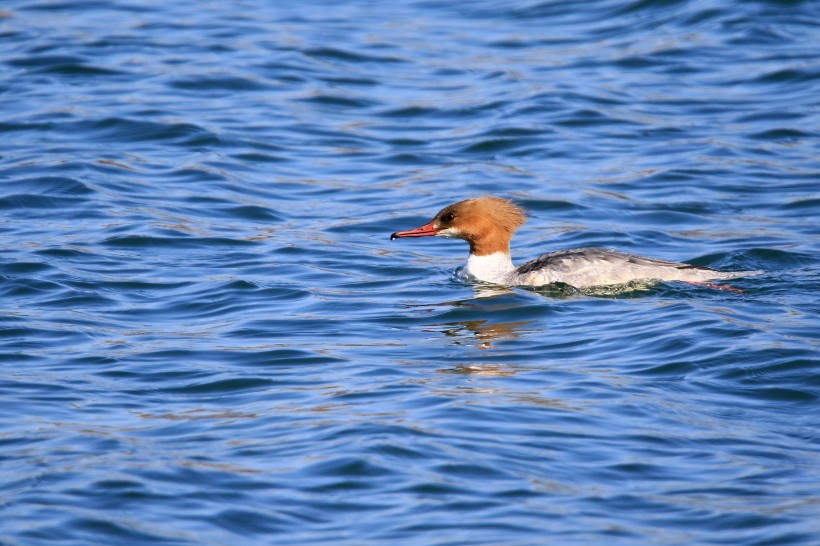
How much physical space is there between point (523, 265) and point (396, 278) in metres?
1.11

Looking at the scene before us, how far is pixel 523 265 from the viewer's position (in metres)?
11.0

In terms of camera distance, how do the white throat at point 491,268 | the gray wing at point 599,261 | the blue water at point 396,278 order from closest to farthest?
the blue water at point 396,278 < the gray wing at point 599,261 < the white throat at point 491,268

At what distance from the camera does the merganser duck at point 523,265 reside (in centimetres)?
1030

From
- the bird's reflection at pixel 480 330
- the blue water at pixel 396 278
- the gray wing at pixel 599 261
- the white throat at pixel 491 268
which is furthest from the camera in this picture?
the white throat at pixel 491 268

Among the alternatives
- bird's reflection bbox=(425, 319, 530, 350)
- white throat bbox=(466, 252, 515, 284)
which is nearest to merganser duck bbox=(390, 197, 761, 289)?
white throat bbox=(466, 252, 515, 284)

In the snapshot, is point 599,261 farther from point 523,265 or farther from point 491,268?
point 491,268

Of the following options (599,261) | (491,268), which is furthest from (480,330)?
(491,268)

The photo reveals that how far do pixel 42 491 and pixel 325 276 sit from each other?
16.4 ft

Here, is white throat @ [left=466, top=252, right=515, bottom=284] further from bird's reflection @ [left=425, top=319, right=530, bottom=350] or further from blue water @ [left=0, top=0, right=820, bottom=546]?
bird's reflection @ [left=425, top=319, right=530, bottom=350]

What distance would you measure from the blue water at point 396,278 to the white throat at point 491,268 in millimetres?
234

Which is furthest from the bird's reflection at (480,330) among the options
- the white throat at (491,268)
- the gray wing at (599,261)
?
the white throat at (491,268)

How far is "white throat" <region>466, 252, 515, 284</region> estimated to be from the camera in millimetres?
10977

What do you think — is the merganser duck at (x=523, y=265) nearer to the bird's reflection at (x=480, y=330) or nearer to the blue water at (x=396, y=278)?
the blue water at (x=396, y=278)

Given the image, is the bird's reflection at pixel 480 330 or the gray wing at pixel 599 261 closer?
the bird's reflection at pixel 480 330
